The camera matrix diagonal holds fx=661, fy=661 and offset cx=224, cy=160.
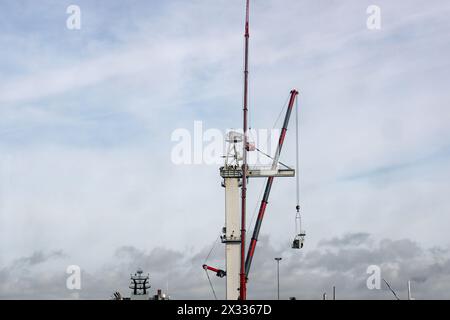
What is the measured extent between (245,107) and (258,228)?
2351 centimetres

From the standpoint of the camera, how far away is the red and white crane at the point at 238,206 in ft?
359

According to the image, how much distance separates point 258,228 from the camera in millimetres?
119188

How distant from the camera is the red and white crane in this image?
4306 inches

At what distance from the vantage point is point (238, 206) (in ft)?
368
